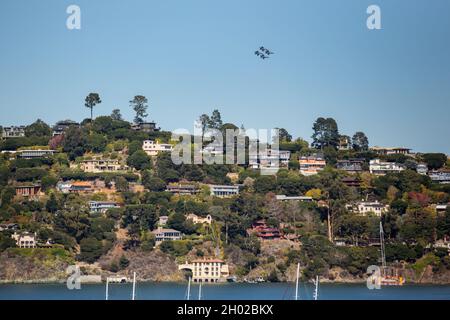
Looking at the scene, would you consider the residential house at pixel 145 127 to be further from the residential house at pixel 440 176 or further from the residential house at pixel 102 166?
the residential house at pixel 440 176

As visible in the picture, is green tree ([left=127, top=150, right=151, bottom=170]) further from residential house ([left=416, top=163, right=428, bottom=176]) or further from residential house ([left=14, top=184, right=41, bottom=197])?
residential house ([left=416, top=163, right=428, bottom=176])

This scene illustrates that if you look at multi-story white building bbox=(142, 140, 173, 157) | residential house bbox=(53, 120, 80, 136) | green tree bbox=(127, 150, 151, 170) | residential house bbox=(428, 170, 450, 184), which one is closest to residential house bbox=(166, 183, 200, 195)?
green tree bbox=(127, 150, 151, 170)

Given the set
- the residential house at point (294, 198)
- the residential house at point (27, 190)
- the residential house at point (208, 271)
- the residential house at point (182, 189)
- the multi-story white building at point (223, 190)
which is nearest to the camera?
the residential house at point (208, 271)

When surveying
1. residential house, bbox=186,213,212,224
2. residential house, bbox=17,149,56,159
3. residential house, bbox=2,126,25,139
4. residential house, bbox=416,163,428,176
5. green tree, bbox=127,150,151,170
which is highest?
residential house, bbox=2,126,25,139

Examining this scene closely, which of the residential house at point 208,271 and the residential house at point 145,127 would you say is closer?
the residential house at point 208,271

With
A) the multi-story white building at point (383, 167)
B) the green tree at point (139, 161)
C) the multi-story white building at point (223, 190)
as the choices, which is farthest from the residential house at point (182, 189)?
the multi-story white building at point (383, 167)
